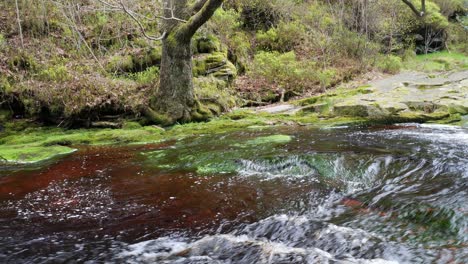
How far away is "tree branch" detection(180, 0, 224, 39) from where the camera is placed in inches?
349

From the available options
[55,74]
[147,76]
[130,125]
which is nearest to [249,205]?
[130,125]

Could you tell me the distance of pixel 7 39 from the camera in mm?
12250

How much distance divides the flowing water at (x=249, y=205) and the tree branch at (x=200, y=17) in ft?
11.2

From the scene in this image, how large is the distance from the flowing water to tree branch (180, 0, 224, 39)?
3.43 metres

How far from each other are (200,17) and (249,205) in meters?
6.00

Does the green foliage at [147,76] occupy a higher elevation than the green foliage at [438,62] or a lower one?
higher

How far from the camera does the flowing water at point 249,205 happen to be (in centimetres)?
356

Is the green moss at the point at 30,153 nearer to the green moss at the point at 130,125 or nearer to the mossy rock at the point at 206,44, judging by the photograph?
the green moss at the point at 130,125

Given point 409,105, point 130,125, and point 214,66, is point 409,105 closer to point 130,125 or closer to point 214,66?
point 214,66

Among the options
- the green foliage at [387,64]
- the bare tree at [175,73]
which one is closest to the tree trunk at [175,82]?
the bare tree at [175,73]

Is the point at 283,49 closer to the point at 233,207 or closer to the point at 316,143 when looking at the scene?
the point at 316,143

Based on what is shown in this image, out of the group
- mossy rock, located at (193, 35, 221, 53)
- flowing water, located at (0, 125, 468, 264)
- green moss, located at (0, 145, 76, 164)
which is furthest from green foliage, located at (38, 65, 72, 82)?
mossy rock, located at (193, 35, 221, 53)

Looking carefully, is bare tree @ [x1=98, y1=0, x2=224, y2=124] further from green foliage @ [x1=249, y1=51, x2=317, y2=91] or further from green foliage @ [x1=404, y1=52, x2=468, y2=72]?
green foliage @ [x1=404, y1=52, x2=468, y2=72]

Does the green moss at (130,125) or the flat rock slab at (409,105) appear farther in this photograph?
the green moss at (130,125)
